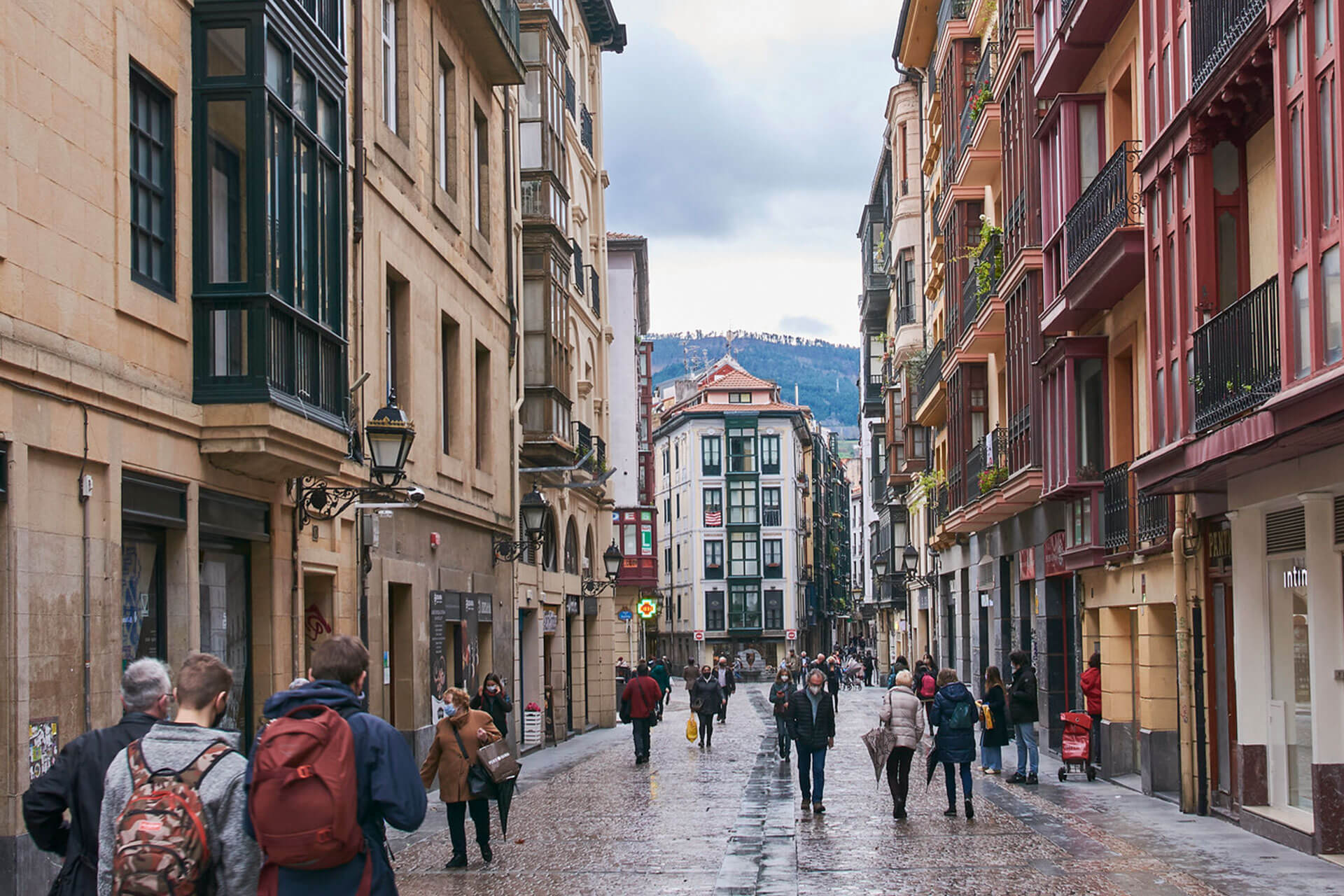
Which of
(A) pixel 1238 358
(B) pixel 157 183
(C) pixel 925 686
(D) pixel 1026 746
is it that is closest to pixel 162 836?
(B) pixel 157 183

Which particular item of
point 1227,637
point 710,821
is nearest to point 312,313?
point 710,821

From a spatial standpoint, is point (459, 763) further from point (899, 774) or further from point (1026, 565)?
point (1026, 565)

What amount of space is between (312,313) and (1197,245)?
8.41 metres

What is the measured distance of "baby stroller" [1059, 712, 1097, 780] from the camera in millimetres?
21547

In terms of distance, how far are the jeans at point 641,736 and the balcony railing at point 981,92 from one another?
12615 mm

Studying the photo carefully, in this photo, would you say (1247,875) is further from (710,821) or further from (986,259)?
(986,259)

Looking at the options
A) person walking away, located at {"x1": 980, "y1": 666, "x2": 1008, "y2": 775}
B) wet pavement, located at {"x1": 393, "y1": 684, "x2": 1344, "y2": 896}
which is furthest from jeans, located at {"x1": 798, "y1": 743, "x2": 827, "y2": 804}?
person walking away, located at {"x1": 980, "y1": 666, "x2": 1008, "y2": 775}

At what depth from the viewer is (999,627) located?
32250 millimetres

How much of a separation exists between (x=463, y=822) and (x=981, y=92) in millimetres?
20320

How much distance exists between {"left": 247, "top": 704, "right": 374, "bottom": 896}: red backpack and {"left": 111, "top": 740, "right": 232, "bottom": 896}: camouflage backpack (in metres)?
0.20

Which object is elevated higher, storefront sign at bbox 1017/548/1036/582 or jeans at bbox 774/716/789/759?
storefront sign at bbox 1017/548/1036/582

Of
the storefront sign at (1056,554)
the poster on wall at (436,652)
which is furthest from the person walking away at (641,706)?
the storefront sign at (1056,554)

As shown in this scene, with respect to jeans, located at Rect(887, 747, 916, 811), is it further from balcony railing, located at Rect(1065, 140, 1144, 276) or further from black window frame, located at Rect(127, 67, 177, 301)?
black window frame, located at Rect(127, 67, 177, 301)

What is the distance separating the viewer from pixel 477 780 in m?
14.3
